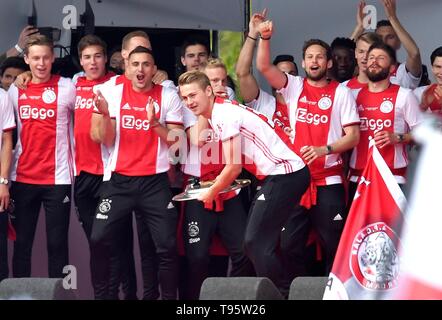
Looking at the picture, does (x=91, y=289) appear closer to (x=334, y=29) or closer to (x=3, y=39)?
(x=3, y=39)

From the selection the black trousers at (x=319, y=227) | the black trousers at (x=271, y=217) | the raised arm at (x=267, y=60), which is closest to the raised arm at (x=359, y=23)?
the raised arm at (x=267, y=60)

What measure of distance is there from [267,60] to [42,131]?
1.54 metres

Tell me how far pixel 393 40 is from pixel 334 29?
0.60 m

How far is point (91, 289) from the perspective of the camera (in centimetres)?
799

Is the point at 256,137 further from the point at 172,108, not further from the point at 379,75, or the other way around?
the point at 379,75

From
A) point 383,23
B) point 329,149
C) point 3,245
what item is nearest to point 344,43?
point 383,23

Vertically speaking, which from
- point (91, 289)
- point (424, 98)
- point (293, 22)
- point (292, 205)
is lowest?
point (91, 289)

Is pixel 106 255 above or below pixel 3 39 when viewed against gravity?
below

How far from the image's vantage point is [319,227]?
7.32 meters

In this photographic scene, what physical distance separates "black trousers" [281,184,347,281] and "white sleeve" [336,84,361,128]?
417 millimetres

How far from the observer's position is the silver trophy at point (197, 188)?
6785 millimetres
